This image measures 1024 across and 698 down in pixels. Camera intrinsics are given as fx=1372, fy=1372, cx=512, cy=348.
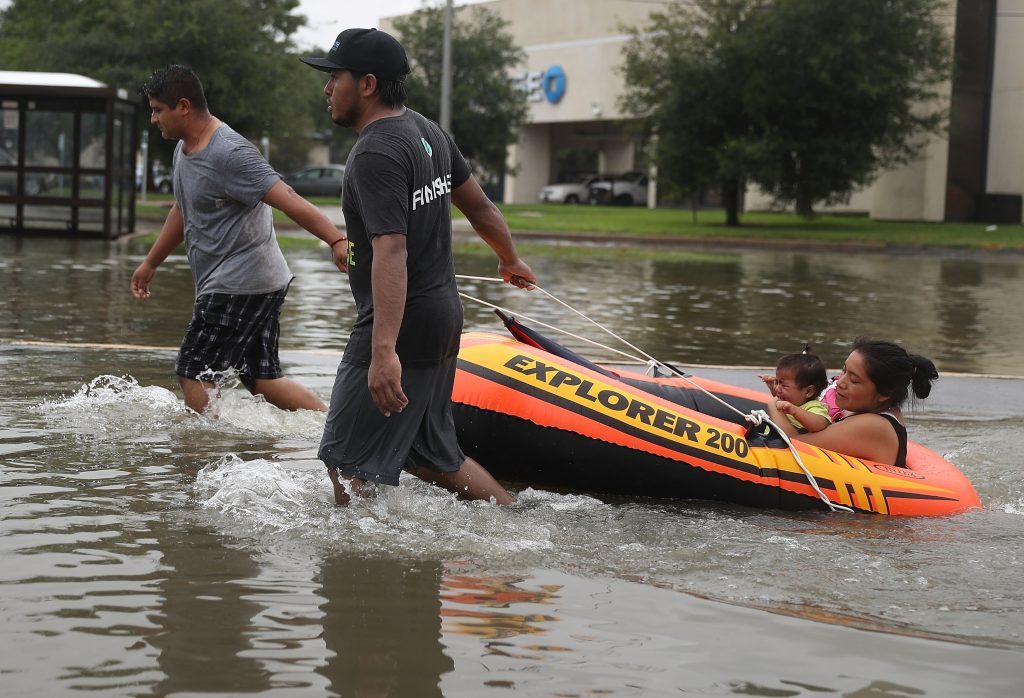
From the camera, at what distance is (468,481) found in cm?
517

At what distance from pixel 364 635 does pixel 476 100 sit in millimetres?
45999

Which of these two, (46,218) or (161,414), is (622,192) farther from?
(161,414)

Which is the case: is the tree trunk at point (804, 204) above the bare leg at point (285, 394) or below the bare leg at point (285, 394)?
above

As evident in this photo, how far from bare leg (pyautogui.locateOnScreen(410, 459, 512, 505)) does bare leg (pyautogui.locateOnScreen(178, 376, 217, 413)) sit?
1.86 metres

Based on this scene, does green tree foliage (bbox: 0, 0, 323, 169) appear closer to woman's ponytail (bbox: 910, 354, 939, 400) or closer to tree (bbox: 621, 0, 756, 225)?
tree (bbox: 621, 0, 756, 225)

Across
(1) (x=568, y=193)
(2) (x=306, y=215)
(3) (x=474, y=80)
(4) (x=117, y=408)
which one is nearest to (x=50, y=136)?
(4) (x=117, y=408)

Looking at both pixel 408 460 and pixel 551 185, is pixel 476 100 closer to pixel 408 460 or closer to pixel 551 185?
pixel 551 185

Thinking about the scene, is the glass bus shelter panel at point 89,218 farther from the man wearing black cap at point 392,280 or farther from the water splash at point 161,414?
the man wearing black cap at point 392,280

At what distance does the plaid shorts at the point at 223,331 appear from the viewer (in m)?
6.49

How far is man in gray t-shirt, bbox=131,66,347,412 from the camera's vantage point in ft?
20.8

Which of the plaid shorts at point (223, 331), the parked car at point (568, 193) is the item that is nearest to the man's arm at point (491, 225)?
the plaid shorts at point (223, 331)

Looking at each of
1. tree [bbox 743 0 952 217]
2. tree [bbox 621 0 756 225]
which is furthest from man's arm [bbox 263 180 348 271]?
tree [bbox 621 0 756 225]

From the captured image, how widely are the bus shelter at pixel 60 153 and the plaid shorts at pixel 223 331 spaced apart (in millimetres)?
16681

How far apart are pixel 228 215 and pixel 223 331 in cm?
55
